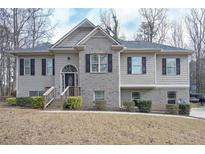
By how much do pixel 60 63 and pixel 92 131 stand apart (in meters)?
14.2

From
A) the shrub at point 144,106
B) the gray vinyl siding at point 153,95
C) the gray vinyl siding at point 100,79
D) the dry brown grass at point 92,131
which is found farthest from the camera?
the gray vinyl siding at point 153,95

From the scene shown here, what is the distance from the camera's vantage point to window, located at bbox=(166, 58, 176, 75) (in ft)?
88.2

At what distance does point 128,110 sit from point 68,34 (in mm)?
8838

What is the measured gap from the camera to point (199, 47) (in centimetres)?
5350

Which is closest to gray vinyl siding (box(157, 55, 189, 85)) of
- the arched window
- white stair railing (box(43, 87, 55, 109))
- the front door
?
the arched window

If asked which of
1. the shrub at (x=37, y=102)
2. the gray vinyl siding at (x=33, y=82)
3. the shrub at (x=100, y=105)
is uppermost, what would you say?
the gray vinyl siding at (x=33, y=82)

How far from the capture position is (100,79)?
80.3 feet

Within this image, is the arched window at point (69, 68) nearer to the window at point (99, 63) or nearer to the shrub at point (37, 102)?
the window at point (99, 63)

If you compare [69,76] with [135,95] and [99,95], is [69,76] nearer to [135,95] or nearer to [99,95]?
[99,95]

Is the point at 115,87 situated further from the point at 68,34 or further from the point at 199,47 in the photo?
the point at 199,47

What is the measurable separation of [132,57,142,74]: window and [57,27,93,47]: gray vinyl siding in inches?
197

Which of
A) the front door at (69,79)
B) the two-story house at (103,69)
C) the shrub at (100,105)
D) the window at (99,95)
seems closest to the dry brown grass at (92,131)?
the shrub at (100,105)

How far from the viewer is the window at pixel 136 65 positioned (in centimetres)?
2597

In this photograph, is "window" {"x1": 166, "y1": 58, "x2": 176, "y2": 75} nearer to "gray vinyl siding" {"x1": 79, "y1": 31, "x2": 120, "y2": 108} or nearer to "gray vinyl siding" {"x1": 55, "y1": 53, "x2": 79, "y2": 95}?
"gray vinyl siding" {"x1": 79, "y1": 31, "x2": 120, "y2": 108}
